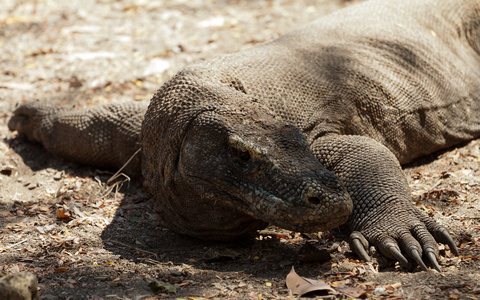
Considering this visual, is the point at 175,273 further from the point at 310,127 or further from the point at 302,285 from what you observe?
the point at 310,127

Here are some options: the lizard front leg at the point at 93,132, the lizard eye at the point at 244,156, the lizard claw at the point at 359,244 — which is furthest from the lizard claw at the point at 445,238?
the lizard front leg at the point at 93,132

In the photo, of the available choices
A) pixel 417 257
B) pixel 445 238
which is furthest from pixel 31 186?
pixel 445 238

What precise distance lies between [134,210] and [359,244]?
2.02m

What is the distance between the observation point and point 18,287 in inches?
107

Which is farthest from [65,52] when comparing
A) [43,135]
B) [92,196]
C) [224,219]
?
[224,219]

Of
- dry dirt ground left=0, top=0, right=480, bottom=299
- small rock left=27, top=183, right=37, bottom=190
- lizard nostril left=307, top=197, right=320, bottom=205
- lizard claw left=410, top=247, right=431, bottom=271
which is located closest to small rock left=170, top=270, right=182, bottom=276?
dry dirt ground left=0, top=0, right=480, bottom=299

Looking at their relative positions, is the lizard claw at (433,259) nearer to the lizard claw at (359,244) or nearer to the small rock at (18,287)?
the lizard claw at (359,244)

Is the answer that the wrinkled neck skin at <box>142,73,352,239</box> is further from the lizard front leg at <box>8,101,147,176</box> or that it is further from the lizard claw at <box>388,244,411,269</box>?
the lizard front leg at <box>8,101,147,176</box>

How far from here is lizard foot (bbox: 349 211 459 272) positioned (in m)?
3.68

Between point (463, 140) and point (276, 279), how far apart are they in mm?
3488

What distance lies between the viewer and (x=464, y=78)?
6.29 meters

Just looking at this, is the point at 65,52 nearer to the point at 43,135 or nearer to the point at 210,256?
the point at 43,135

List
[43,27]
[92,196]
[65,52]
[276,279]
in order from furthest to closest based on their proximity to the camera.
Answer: [43,27] < [65,52] < [92,196] < [276,279]

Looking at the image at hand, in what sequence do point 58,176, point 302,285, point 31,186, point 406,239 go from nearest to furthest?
point 302,285 → point 406,239 → point 31,186 → point 58,176
